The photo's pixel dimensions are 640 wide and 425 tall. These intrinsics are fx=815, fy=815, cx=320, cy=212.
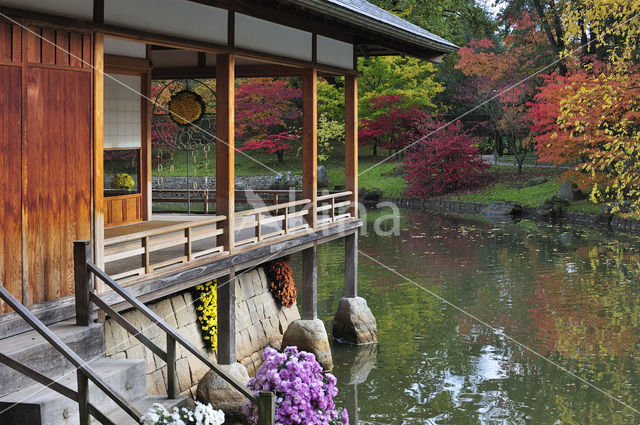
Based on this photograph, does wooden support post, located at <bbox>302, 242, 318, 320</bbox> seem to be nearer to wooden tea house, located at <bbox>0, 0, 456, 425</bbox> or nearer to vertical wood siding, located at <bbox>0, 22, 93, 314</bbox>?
wooden tea house, located at <bbox>0, 0, 456, 425</bbox>

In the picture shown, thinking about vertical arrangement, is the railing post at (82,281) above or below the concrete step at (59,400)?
above

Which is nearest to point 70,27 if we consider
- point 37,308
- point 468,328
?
point 37,308

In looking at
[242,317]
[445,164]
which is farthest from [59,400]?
[445,164]

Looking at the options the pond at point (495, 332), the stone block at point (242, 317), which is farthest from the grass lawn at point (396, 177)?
the stone block at point (242, 317)

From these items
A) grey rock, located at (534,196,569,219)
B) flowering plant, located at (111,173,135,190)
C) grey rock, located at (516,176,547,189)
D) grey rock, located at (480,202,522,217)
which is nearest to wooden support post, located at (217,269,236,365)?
flowering plant, located at (111,173,135,190)

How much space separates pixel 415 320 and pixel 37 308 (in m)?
10.3

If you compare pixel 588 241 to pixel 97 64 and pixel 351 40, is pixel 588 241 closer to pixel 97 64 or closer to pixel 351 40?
pixel 351 40

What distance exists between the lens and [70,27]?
764 centimetres

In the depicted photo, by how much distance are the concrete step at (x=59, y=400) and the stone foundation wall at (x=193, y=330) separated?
104 inches

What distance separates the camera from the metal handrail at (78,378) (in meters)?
5.88

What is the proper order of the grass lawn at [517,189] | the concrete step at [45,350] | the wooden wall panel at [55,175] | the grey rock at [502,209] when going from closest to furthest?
1. the concrete step at [45,350]
2. the wooden wall panel at [55,175]
3. the grey rock at [502,209]
4. the grass lawn at [517,189]

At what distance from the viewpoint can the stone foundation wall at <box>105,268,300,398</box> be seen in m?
9.95
